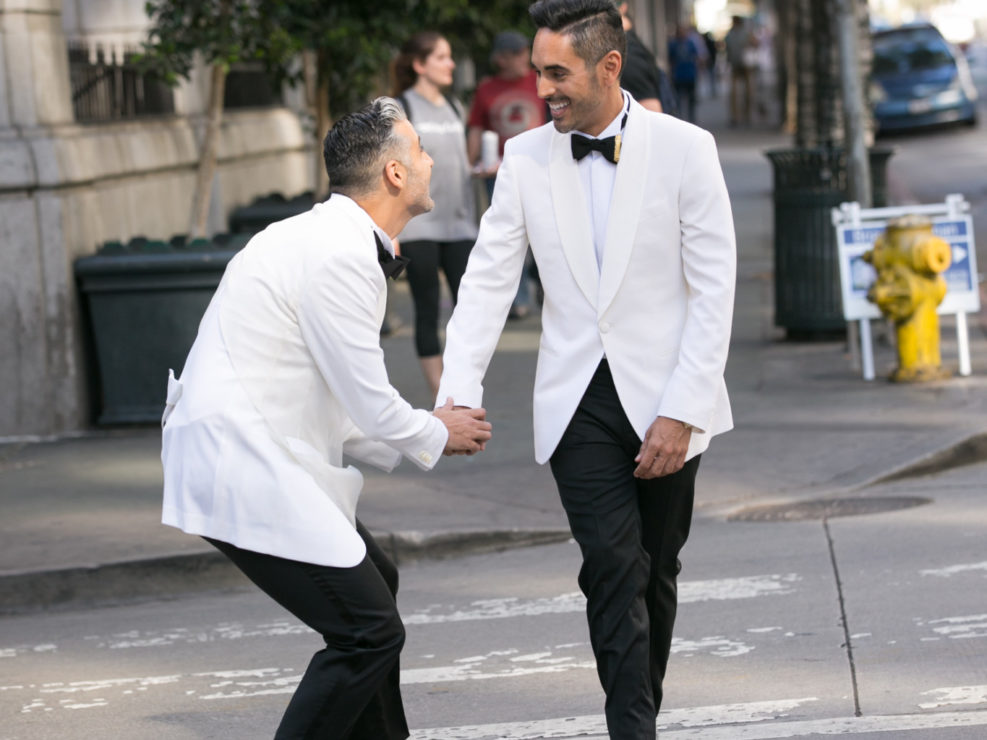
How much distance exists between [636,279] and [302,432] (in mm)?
918

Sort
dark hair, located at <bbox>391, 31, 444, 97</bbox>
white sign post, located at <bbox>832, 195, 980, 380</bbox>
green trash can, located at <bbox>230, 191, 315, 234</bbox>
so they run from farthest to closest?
green trash can, located at <bbox>230, 191, 315, 234</bbox>
white sign post, located at <bbox>832, 195, 980, 380</bbox>
dark hair, located at <bbox>391, 31, 444, 97</bbox>

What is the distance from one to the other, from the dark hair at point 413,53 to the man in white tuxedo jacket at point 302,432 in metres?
5.27

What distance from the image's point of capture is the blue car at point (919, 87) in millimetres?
32125

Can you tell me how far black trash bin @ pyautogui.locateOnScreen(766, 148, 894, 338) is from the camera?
36.8 feet

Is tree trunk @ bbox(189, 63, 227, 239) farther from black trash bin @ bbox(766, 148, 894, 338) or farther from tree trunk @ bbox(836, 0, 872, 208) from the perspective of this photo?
tree trunk @ bbox(836, 0, 872, 208)

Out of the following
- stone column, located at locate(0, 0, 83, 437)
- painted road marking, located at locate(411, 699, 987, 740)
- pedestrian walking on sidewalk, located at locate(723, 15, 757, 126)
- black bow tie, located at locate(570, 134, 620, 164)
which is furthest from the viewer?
pedestrian walking on sidewalk, located at locate(723, 15, 757, 126)

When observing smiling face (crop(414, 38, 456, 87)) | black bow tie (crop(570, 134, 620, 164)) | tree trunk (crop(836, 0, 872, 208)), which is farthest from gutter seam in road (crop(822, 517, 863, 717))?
tree trunk (crop(836, 0, 872, 208))

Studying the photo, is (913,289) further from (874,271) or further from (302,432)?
(302,432)

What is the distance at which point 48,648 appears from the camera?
617 cm

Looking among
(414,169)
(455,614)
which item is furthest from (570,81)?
(455,614)

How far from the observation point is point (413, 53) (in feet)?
29.6

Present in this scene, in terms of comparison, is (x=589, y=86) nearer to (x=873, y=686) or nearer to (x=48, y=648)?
(x=873, y=686)

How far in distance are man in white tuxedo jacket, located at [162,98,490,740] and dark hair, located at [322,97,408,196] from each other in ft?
0.09

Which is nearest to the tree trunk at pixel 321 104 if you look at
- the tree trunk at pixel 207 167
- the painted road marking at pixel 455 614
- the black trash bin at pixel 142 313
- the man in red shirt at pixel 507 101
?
the tree trunk at pixel 207 167
